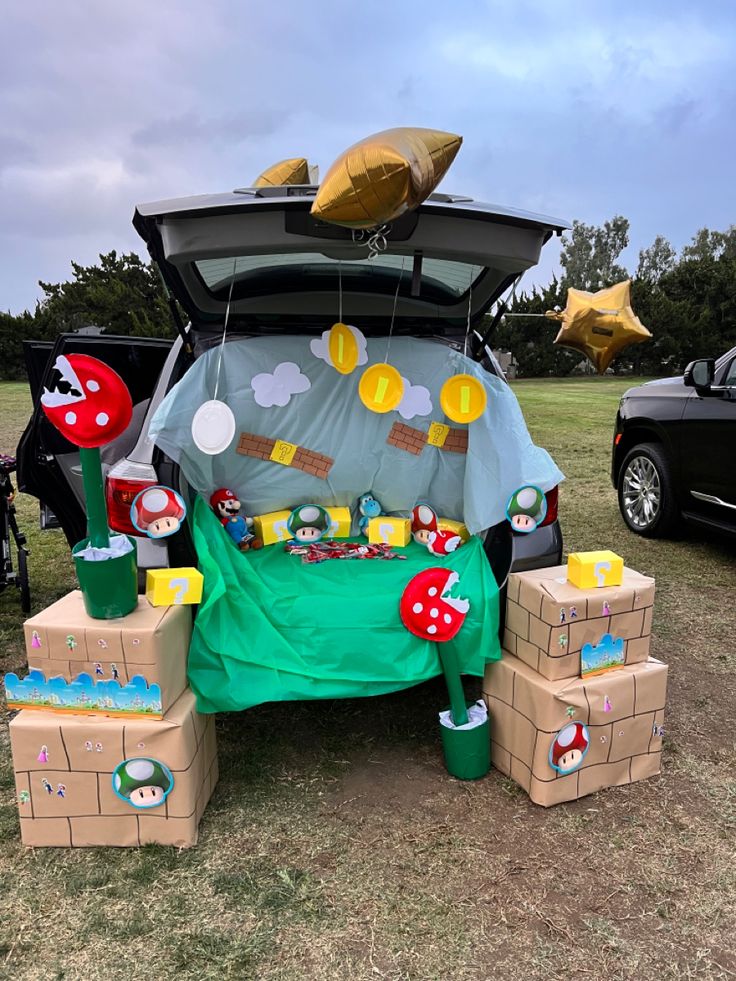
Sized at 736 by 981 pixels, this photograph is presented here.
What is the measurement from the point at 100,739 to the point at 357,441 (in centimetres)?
186

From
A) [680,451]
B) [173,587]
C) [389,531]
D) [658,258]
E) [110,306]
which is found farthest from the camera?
[658,258]

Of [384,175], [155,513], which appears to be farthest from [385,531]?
[384,175]

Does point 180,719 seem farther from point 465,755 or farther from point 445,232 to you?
point 445,232

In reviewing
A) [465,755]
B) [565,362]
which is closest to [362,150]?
[465,755]

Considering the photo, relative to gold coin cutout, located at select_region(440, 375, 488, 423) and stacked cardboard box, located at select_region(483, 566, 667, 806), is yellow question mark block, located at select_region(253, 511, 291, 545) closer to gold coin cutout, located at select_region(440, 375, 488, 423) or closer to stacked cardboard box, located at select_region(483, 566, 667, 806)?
gold coin cutout, located at select_region(440, 375, 488, 423)

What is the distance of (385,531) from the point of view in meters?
3.37

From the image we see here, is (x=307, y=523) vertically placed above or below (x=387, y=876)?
above

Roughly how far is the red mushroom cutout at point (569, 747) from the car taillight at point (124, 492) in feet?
5.26

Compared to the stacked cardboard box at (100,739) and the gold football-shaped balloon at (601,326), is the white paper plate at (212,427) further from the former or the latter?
the gold football-shaped balloon at (601,326)

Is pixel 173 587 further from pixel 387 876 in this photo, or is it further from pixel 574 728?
pixel 574 728

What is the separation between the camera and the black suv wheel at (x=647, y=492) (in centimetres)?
535

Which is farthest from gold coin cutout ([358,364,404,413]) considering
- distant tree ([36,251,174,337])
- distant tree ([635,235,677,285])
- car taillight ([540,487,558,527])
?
distant tree ([635,235,677,285])

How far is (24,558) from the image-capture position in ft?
13.3

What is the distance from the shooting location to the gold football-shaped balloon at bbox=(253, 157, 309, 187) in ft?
11.1
